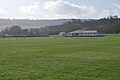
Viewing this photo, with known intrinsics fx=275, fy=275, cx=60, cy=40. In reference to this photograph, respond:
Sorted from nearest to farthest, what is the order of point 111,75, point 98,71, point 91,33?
point 111,75 → point 98,71 → point 91,33

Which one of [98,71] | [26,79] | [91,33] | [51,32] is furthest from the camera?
[51,32]

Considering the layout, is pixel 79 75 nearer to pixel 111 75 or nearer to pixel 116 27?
pixel 111 75

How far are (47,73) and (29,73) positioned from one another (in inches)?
42.0

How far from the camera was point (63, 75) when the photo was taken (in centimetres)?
1559

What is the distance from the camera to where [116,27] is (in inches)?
7810

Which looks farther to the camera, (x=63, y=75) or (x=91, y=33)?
(x=91, y=33)

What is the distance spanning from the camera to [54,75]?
1561 cm

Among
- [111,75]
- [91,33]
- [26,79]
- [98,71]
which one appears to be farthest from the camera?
[91,33]

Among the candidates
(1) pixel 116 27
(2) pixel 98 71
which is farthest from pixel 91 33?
(2) pixel 98 71

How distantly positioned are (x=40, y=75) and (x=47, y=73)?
0.83 meters

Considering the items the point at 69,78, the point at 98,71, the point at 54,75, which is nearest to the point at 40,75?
the point at 54,75

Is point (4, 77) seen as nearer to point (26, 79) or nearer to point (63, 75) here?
point (26, 79)

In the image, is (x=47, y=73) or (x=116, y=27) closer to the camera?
(x=47, y=73)

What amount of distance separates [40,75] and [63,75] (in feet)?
4.29
